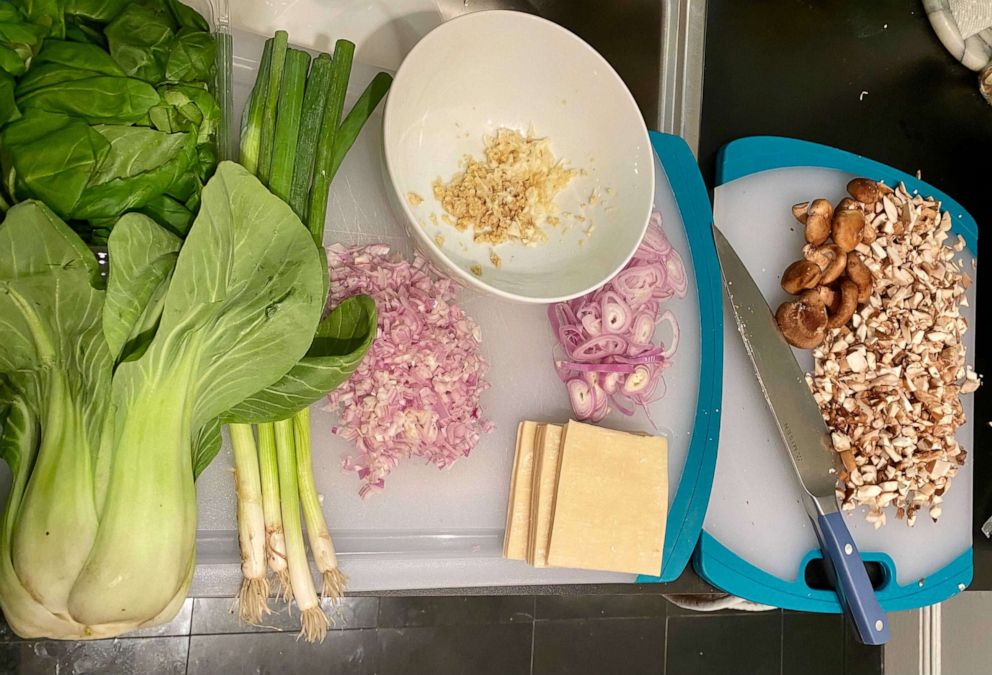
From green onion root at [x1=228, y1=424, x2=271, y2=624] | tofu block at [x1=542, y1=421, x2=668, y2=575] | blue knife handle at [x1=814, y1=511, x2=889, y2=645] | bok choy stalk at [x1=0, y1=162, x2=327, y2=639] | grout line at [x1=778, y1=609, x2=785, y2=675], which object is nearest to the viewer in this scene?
bok choy stalk at [x1=0, y1=162, x2=327, y2=639]

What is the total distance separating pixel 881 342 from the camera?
Answer: 1242 mm

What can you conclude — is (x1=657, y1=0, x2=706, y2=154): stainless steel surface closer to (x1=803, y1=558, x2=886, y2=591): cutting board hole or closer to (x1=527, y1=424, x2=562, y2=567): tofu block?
(x1=527, y1=424, x2=562, y2=567): tofu block

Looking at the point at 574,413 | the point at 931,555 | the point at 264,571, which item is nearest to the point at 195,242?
the point at 264,571

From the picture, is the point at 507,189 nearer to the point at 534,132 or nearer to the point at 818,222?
the point at 534,132

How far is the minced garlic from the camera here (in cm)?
101

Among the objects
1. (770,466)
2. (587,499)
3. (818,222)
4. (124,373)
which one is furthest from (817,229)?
(124,373)

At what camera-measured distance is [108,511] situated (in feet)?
2.28

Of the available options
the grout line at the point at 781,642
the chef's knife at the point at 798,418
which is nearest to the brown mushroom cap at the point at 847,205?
the chef's knife at the point at 798,418

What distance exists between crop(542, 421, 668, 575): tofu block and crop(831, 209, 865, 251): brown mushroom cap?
0.49m

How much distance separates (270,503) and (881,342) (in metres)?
0.98

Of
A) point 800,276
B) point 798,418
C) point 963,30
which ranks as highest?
point 963,30

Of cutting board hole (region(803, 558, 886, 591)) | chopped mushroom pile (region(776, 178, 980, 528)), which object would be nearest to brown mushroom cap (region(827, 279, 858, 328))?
chopped mushroom pile (region(776, 178, 980, 528))

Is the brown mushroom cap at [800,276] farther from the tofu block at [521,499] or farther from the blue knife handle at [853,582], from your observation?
the tofu block at [521,499]

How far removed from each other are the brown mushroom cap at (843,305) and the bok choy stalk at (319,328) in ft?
2.53
